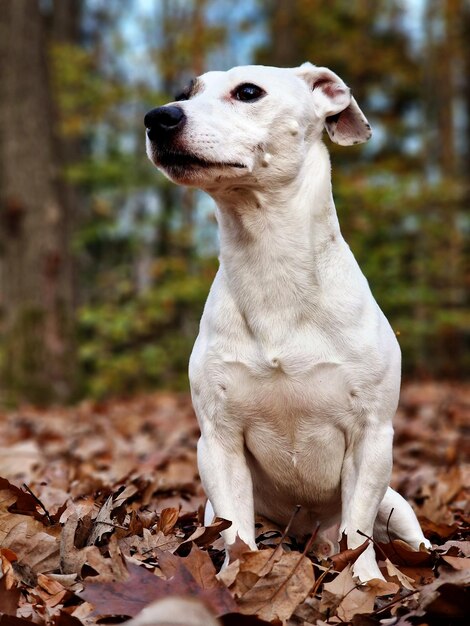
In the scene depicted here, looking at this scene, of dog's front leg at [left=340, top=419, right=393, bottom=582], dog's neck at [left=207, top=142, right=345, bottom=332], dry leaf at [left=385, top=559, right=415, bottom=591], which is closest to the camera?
dry leaf at [left=385, top=559, right=415, bottom=591]

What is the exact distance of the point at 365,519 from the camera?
277 centimetres

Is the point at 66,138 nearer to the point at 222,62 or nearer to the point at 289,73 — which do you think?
the point at 222,62

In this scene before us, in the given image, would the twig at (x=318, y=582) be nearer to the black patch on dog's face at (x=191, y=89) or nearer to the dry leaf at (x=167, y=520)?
the dry leaf at (x=167, y=520)

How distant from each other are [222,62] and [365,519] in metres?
22.2

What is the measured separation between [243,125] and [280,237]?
16.2 inches

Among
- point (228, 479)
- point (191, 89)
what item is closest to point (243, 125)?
point (191, 89)

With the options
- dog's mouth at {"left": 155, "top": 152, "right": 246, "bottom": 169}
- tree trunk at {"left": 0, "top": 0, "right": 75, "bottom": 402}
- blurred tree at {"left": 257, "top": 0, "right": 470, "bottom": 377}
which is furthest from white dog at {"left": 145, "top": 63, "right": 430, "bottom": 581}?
blurred tree at {"left": 257, "top": 0, "right": 470, "bottom": 377}

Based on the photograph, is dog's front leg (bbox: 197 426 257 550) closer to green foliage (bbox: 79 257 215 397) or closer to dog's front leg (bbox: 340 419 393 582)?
dog's front leg (bbox: 340 419 393 582)

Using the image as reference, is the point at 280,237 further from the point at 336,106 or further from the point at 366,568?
the point at 366,568

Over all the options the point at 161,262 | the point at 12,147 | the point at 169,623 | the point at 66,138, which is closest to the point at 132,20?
the point at 66,138

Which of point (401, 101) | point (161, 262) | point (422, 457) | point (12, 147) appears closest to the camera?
point (422, 457)

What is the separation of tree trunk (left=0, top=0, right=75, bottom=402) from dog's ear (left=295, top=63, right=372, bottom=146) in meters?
7.02

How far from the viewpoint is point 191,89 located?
317cm

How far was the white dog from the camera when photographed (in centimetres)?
279
